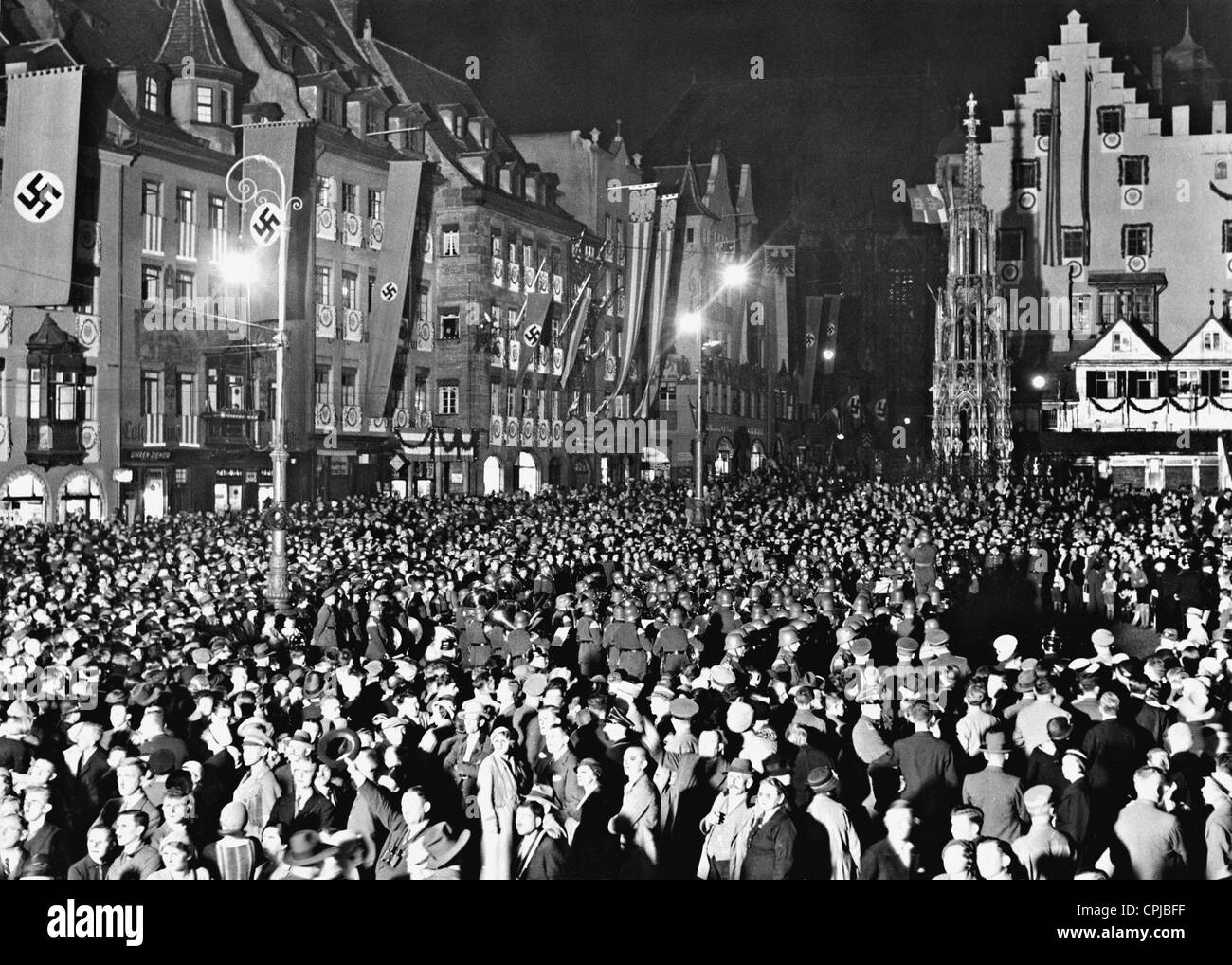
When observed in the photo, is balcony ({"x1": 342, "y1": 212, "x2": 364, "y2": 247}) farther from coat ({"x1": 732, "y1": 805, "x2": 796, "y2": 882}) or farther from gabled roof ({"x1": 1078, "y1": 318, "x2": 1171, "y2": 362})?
coat ({"x1": 732, "y1": 805, "x2": 796, "y2": 882})

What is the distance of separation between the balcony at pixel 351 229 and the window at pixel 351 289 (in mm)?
872

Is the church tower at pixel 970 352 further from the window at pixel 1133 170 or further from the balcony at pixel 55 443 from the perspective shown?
the balcony at pixel 55 443

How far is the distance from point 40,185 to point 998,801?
2473cm

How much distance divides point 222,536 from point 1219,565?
1665 centimetres

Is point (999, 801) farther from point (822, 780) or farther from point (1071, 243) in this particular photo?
point (1071, 243)

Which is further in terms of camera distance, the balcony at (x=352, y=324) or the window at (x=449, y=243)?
the window at (x=449, y=243)

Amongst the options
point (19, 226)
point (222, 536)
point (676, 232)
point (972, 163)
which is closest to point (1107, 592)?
point (676, 232)

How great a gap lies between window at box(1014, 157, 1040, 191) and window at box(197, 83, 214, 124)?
26747 millimetres

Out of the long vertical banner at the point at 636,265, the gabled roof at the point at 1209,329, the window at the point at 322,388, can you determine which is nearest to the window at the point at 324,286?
the window at the point at 322,388

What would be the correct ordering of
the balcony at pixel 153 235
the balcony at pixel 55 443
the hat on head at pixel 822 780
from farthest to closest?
the balcony at pixel 153 235, the balcony at pixel 55 443, the hat on head at pixel 822 780

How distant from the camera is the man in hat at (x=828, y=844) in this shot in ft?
26.6

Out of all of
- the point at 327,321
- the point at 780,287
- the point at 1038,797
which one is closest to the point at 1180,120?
the point at 780,287

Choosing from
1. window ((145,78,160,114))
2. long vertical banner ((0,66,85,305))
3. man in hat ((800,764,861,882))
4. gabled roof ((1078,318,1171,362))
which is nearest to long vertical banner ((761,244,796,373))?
gabled roof ((1078,318,1171,362))

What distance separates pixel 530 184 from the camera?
3142cm
